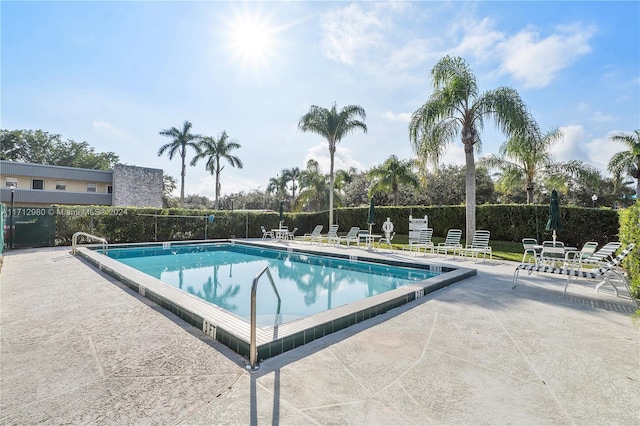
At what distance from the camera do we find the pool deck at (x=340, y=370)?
2.10m

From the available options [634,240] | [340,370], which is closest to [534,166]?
[634,240]

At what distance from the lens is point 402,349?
3.16 meters

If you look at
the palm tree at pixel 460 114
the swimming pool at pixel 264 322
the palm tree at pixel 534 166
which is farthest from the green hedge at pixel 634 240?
the palm tree at pixel 534 166

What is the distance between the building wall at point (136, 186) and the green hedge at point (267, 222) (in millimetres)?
17344

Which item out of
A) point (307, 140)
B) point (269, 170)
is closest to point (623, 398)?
point (307, 140)

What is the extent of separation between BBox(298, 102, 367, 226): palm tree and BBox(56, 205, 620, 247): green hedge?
5.21m

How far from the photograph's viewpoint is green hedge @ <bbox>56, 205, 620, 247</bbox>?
13305 mm

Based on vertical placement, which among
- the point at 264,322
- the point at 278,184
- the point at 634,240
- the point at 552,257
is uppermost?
the point at 278,184

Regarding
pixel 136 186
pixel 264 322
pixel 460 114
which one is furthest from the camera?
pixel 136 186

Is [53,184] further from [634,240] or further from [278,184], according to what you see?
[634,240]

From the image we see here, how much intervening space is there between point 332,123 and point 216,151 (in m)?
14.0

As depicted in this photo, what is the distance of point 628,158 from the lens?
16.4 meters

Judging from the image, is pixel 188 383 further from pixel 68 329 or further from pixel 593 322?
pixel 593 322

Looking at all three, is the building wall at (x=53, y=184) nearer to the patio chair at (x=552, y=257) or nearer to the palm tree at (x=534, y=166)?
the palm tree at (x=534, y=166)
